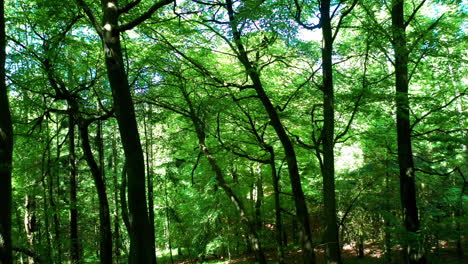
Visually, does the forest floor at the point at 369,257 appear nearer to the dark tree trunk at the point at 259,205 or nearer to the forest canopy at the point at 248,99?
the forest canopy at the point at 248,99

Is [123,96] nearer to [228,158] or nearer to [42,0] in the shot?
[42,0]

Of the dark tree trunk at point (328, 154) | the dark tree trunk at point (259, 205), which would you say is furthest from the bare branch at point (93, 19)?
the dark tree trunk at point (259, 205)

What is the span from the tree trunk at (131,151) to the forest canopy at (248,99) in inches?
0.5

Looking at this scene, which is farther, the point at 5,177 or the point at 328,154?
the point at 328,154

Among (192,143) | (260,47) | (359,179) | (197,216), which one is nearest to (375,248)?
(359,179)

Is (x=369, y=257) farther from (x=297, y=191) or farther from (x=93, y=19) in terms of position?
(x=93, y=19)

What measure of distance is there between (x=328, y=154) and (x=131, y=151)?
2814 mm

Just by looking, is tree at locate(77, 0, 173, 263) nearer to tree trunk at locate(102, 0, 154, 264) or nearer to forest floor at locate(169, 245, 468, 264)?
tree trunk at locate(102, 0, 154, 264)

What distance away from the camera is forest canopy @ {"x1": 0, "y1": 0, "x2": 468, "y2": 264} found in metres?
4.43

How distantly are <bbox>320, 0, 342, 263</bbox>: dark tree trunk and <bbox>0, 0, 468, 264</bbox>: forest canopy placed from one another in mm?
20

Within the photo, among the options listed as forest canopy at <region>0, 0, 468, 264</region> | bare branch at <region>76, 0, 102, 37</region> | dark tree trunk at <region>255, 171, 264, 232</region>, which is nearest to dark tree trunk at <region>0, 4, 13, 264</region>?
forest canopy at <region>0, 0, 468, 264</region>

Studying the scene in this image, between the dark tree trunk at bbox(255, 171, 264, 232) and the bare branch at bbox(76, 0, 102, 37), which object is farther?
the dark tree trunk at bbox(255, 171, 264, 232)

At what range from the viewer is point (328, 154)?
4.73 m

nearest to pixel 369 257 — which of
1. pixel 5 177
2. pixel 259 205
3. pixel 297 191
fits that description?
pixel 259 205
